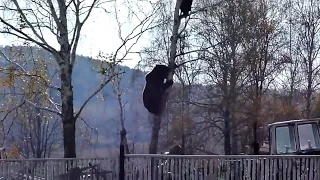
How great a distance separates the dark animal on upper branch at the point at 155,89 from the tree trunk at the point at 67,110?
2058 millimetres

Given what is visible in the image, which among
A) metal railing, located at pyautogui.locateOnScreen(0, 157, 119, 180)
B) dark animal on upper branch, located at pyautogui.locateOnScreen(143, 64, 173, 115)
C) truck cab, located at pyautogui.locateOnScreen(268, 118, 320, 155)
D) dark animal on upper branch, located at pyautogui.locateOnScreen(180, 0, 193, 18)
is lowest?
metal railing, located at pyautogui.locateOnScreen(0, 157, 119, 180)

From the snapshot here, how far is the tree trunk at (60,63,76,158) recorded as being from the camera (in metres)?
15.1

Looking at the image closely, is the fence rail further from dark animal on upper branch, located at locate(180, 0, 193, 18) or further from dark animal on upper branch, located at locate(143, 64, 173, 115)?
dark animal on upper branch, located at locate(180, 0, 193, 18)

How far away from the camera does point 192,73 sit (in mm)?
31219

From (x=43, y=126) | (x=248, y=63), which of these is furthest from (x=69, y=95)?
(x=43, y=126)

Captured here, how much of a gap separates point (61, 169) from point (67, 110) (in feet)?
10.7

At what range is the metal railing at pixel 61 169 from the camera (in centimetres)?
1135

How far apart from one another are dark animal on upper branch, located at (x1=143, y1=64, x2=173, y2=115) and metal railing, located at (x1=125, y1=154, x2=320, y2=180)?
4921mm

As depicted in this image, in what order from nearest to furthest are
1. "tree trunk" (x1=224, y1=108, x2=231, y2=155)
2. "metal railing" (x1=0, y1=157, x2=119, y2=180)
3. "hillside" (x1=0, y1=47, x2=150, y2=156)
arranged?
"metal railing" (x1=0, y1=157, x2=119, y2=180), "tree trunk" (x1=224, y1=108, x2=231, y2=155), "hillside" (x1=0, y1=47, x2=150, y2=156)

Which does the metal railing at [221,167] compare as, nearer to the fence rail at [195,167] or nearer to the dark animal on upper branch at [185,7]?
the fence rail at [195,167]

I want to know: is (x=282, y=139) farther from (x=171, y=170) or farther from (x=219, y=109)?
(x=219, y=109)

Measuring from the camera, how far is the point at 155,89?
1611 centimetres

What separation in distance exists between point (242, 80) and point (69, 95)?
54.3 feet

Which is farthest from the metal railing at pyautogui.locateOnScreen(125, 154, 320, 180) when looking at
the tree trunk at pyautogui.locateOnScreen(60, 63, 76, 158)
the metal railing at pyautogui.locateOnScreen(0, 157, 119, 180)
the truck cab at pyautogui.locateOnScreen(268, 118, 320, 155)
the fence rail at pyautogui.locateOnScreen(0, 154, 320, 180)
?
the tree trunk at pyautogui.locateOnScreen(60, 63, 76, 158)
